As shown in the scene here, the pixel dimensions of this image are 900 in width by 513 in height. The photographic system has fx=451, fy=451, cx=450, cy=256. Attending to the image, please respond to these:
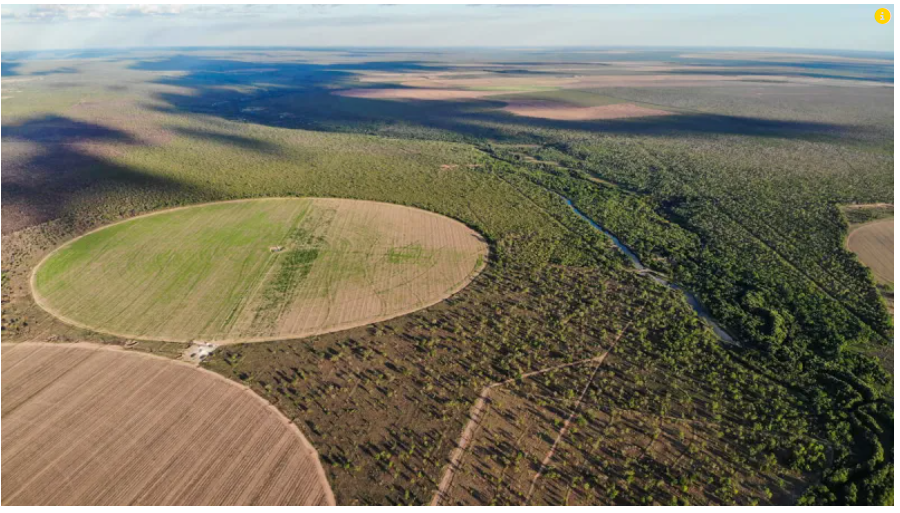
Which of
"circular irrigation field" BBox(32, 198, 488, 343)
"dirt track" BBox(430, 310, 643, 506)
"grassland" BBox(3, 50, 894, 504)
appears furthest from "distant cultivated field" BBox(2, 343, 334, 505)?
"dirt track" BBox(430, 310, 643, 506)

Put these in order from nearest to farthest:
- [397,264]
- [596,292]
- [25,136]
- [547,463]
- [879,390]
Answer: [547,463] < [879,390] < [596,292] < [397,264] < [25,136]

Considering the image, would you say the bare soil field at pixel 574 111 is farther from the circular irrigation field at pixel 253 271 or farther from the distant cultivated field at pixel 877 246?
the circular irrigation field at pixel 253 271

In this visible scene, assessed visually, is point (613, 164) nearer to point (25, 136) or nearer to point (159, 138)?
point (159, 138)

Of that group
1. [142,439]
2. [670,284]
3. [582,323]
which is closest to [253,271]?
[142,439]

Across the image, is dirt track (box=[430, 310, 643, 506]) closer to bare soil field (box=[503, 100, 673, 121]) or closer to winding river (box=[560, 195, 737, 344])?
winding river (box=[560, 195, 737, 344])

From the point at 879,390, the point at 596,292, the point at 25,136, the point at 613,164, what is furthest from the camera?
the point at 25,136

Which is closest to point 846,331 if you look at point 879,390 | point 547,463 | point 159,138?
point 879,390

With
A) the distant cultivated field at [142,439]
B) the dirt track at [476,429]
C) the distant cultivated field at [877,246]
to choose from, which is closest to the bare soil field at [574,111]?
the distant cultivated field at [877,246]

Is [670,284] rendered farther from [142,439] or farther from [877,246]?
[142,439]
